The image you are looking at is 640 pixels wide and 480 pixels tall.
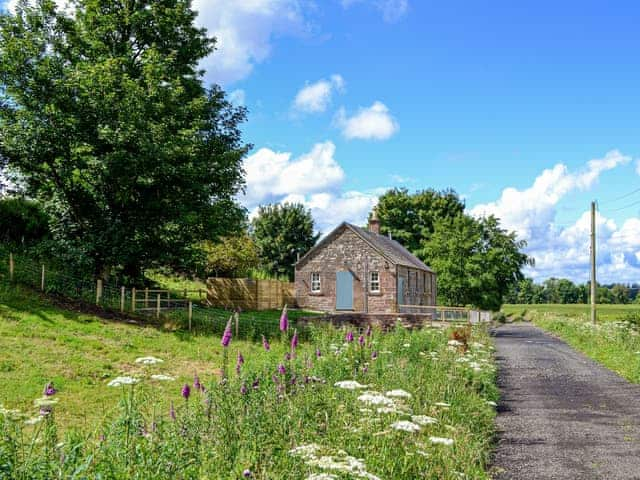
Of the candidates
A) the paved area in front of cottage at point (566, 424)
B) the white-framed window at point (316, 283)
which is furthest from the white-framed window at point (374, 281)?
the paved area in front of cottage at point (566, 424)

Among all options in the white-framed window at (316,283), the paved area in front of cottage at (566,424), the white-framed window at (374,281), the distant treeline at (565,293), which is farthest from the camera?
the distant treeline at (565,293)

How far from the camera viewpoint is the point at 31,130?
22.3 meters

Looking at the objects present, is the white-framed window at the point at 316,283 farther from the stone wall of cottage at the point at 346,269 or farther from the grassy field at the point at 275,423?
the grassy field at the point at 275,423

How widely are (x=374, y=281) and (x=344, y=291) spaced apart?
2.09m

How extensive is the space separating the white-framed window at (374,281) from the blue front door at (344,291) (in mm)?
1284

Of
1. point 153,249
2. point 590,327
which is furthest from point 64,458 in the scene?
point 590,327

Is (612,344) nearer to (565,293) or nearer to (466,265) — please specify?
(466,265)

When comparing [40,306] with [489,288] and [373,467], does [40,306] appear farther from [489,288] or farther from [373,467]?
[489,288]

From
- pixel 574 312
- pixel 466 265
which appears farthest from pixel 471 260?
pixel 574 312

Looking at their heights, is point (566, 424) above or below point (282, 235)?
below

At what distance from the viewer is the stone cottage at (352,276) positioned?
36.4 meters

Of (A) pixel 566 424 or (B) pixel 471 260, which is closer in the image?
(A) pixel 566 424

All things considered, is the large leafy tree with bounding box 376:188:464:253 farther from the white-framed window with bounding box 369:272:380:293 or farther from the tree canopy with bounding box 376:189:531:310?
the white-framed window with bounding box 369:272:380:293

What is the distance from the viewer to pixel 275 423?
608cm
